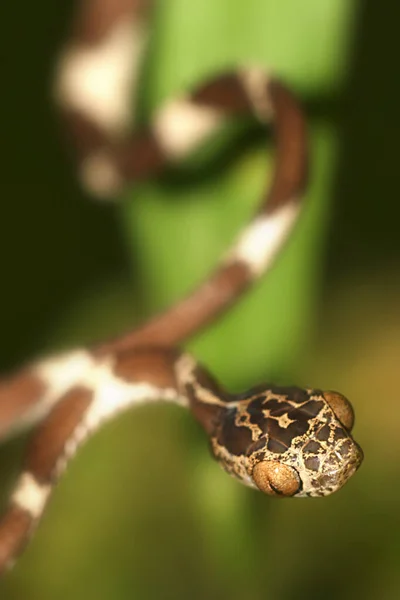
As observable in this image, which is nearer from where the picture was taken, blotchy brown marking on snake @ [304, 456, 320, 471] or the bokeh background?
blotchy brown marking on snake @ [304, 456, 320, 471]

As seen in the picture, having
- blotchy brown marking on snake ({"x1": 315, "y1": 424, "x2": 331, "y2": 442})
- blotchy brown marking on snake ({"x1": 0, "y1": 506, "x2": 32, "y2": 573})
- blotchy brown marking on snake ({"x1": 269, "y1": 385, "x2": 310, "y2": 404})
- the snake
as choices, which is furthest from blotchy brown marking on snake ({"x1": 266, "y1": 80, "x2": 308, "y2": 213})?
blotchy brown marking on snake ({"x1": 0, "y1": 506, "x2": 32, "y2": 573})

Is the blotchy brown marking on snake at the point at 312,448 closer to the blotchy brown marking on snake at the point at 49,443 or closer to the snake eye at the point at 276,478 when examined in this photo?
the snake eye at the point at 276,478

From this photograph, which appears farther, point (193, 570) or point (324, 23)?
point (193, 570)

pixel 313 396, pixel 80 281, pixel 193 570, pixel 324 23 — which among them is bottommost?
pixel 313 396

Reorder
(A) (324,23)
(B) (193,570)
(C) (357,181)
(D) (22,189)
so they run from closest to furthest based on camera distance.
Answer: (A) (324,23), (B) (193,570), (D) (22,189), (C) (357,181)

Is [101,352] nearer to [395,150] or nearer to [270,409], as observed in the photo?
[270,409]

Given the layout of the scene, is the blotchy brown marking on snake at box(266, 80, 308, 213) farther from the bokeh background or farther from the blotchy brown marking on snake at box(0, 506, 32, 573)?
the blotchy brown marking on snake at box(0, 506, 32, 573)

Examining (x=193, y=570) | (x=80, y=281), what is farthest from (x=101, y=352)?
(x=80, y=281)
